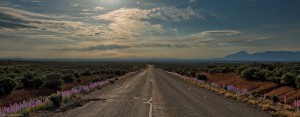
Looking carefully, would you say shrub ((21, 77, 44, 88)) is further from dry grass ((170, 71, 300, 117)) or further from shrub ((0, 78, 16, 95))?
dry grass ((170, 71, 300, 117))

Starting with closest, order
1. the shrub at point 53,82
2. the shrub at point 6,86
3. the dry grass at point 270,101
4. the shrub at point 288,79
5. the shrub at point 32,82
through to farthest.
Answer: the dry grass at point 270,101, the shrub at point 6,86, the shrub at point 288,79, the shrub at point 32,82, the shrub at point 53,82

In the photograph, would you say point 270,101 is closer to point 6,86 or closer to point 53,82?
point 6,86

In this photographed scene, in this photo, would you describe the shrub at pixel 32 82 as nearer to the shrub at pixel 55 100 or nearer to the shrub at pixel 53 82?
the shrub at pixel 53 82

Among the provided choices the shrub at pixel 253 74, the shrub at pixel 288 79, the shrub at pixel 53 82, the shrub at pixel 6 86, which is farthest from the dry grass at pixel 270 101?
the shrub at pixel 6 86

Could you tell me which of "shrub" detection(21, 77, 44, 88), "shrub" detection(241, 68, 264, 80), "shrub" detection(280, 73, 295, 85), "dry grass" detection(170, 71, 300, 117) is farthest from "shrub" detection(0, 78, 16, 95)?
"shrub" detection(241, 68, 264, 80)

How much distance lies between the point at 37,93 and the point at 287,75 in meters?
23.9

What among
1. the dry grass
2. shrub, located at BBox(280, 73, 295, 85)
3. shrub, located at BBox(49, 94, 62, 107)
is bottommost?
the dry grass

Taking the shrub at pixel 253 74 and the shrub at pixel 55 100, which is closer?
the shrub at pixel 55 100

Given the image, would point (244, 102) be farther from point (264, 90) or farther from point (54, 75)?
point (54, 75)

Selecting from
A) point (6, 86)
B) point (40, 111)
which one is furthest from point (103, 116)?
point (6, 86)

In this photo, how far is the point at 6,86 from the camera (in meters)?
27.2

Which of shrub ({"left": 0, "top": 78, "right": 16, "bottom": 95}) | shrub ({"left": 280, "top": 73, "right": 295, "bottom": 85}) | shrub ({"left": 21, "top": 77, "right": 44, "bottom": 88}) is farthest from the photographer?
shrub ({"left": 21, "top": 77, "right": 44, "bottom": 88})

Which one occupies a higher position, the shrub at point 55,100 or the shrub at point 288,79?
the shrub at point 288,79

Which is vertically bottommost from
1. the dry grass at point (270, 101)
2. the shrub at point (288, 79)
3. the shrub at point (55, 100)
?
the dry grass at point (270, 101)
